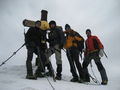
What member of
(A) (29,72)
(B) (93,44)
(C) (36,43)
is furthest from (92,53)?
(A) (29,72)

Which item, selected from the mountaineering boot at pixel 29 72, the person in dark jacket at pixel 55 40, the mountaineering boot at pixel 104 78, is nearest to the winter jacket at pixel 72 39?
the person in dark jacket at pixel 55 40

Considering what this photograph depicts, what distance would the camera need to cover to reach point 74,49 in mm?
9742

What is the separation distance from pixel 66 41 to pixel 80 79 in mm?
1990

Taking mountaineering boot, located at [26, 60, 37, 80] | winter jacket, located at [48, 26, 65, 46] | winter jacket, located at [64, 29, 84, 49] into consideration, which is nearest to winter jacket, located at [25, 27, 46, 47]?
winter jacket, located at [48, 26, 65, 46]

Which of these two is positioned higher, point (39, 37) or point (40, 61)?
point (39, 37)

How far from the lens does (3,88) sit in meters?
6.11

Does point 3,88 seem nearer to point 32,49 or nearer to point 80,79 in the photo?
point 32,49

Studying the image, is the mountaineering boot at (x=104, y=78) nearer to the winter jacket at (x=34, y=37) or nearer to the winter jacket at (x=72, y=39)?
the winter jacket at (x=72, y=39)

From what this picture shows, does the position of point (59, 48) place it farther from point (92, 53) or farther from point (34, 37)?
point (92, 53)

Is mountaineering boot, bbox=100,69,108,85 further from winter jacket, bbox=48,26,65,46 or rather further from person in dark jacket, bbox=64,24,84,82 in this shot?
winter jacket, bbox=48,26,65,46

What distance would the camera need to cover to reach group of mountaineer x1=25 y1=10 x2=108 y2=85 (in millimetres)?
8992

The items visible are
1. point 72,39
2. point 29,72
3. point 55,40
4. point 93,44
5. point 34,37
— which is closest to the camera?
point 29,72

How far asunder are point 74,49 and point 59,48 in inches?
31.7

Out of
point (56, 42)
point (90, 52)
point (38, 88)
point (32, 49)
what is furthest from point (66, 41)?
point (38, 88)
